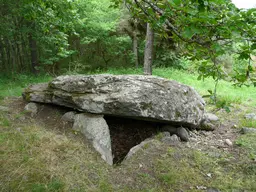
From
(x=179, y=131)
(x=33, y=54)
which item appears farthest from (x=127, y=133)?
(x=33, y=54)

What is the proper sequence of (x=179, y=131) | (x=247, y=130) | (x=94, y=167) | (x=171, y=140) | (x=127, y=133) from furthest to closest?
1. (x=127, y=133)
2. (x=247, y=130)
3. (x=179, y=131)
4. (x=171, y=140)
5. (x=94, y=167)

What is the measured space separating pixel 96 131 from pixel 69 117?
855 millimetres

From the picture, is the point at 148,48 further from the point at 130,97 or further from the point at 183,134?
the point at 183,134

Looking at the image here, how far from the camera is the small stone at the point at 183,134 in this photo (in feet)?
15.3

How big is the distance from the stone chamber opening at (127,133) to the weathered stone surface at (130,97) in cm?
78

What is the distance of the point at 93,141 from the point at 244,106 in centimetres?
563

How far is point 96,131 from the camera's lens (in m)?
4.25

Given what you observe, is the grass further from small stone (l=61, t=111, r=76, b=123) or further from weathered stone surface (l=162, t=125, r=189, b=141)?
small stone (l=61, t=111, r=76, b=123)

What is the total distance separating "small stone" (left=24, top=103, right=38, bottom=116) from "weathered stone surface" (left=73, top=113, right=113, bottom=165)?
42.7 inches

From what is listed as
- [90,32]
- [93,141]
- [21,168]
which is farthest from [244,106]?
[90,32]

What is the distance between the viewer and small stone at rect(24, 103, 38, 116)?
15.6 feet

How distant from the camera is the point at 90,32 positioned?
13281 millimetres

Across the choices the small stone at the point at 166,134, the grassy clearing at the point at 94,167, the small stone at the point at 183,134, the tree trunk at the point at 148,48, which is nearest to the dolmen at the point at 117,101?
the small stone at the point at 183,134

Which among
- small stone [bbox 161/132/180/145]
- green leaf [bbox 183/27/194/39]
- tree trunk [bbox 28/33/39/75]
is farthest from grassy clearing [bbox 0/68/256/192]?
tree trunk [bbox 28/33/39/75]
